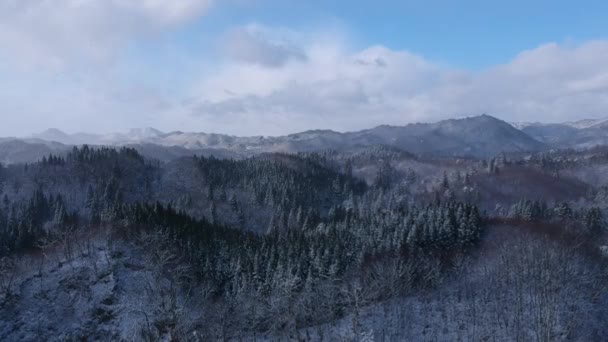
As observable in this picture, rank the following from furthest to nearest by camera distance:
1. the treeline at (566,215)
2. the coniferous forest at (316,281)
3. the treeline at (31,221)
→ 1. the treeline at (566,215)
2. the treeline at (31,221)
3. the coniferous forest at (316,281)

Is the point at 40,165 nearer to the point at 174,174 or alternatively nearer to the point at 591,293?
the point at 174,174

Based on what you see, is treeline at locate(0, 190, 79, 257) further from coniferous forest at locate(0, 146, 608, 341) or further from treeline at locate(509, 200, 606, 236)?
treeline at locate(509, 200, 606, 236)

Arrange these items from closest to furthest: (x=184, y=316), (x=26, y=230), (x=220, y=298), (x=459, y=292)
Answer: (x=184, y=316) → (x=459, y=292) → (x=220, y=298) → (x=26, y=230)

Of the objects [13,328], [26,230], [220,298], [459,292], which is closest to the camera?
[13,328]

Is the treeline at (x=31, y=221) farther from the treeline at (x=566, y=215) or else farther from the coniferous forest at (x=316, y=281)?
the treeline at (x=566, y=215)

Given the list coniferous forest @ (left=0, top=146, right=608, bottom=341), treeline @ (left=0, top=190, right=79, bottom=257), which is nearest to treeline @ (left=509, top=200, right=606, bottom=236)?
coniferous forest @ (left=0, top=146, right=608, bottom=341)

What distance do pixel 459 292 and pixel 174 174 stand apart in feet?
471

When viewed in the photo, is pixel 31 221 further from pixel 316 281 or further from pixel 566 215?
pixel 566 215

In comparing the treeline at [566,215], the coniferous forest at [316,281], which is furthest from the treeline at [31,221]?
the treeline at [566,215]

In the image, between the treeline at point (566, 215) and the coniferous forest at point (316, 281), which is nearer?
the coniferous forest at point (316, 281)

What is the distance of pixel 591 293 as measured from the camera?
59.8 m

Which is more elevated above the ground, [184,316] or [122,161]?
[122,161]

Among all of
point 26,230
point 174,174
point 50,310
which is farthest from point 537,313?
point 174,174

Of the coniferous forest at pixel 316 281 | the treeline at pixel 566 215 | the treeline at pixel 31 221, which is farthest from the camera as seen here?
the treeline at pixel 566 215
